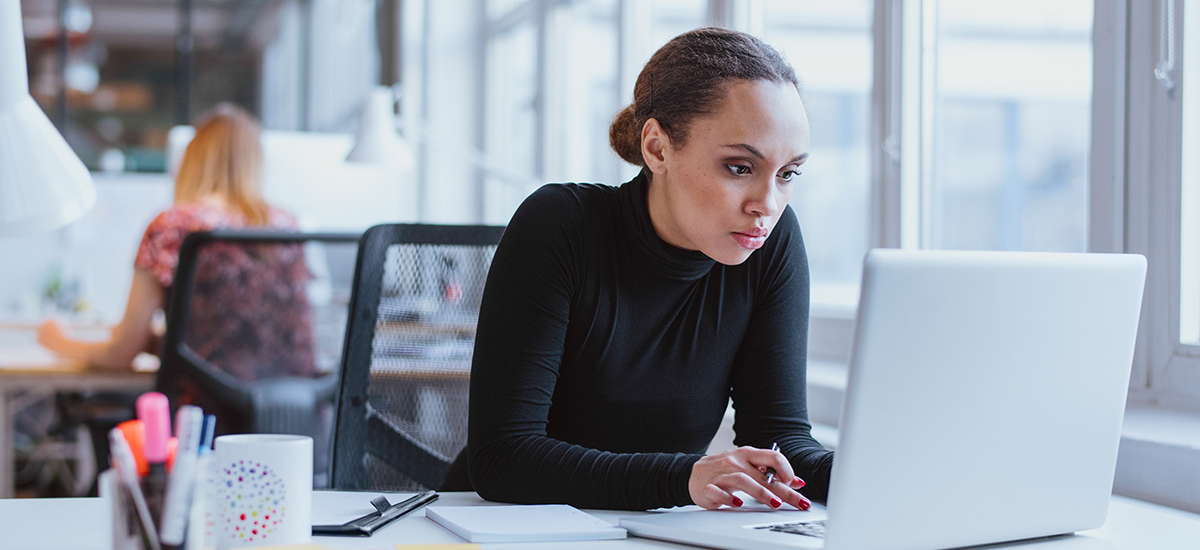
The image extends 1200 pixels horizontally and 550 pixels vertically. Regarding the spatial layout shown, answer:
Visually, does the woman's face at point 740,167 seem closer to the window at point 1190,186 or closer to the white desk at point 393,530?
the white desk at point 393,530

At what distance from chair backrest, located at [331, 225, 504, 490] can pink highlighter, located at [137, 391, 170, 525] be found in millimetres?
766

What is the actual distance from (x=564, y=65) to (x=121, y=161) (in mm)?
3021

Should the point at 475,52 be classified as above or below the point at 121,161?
above

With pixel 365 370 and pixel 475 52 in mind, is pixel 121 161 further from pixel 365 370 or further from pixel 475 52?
pixel 365 370

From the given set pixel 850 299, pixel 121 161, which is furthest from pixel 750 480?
pixel 121 161

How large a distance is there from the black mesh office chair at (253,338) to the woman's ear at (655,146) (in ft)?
2.93

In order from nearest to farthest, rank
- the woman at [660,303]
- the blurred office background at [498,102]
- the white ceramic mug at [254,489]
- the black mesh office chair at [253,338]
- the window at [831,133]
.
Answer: the white ceramic mug at [254,489], the woman at [660,303], the blurred office background at [498,102], the black mesh office chair at [253,338], the window at [831,133]

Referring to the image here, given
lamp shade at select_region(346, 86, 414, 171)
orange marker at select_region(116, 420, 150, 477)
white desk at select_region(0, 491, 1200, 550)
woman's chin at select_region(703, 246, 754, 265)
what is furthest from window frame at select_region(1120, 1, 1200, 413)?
lamp shade at select_region(346, 86, 414, 171)

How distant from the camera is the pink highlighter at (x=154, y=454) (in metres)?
0.66

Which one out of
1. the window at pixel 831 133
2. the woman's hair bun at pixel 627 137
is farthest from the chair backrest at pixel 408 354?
the window at pixel 831 133

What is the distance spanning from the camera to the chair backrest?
145cm

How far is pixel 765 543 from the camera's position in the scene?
32.9 inches

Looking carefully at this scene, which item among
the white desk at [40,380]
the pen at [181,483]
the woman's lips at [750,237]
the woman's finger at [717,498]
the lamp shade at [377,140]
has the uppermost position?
the lamp shade at [377,140]

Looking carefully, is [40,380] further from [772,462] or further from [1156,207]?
[1156,207]
